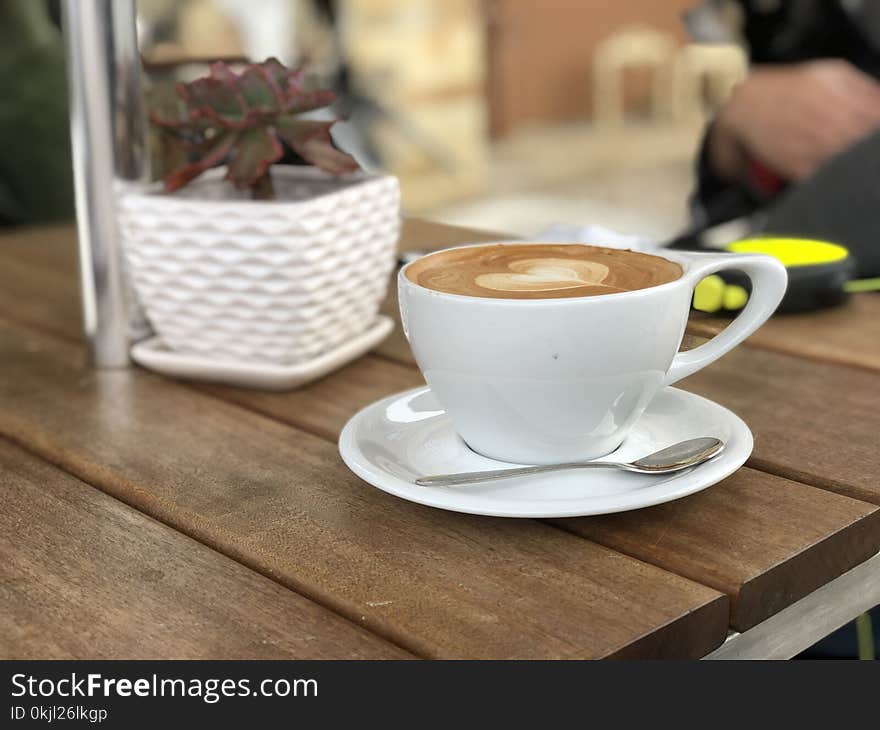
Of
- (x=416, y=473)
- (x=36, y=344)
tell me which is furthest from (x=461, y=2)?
(x=416, y=473)

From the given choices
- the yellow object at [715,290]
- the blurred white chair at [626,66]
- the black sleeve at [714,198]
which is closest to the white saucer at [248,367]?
the yellow object at [715,290]

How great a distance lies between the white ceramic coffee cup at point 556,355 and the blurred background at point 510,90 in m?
2.04

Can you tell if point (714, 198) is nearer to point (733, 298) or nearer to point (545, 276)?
point (733, 298)

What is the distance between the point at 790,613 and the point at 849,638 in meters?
0.41

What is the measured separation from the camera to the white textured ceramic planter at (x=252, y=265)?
2.18 feet

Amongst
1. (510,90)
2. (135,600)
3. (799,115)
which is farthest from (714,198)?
(510,90)

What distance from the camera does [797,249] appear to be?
83cm

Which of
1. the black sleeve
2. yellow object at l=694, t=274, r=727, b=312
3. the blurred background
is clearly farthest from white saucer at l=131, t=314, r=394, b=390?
the blurred background

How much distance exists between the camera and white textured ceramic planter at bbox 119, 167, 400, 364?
665 millimetres

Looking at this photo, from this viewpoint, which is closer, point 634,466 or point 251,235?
point 634,466

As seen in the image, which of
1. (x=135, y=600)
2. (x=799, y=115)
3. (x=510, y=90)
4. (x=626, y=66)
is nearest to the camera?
(x=135, y=600)

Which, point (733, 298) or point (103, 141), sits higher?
point (103, 141)

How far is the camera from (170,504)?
1.68 ft

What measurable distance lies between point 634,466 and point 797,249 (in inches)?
16.0
